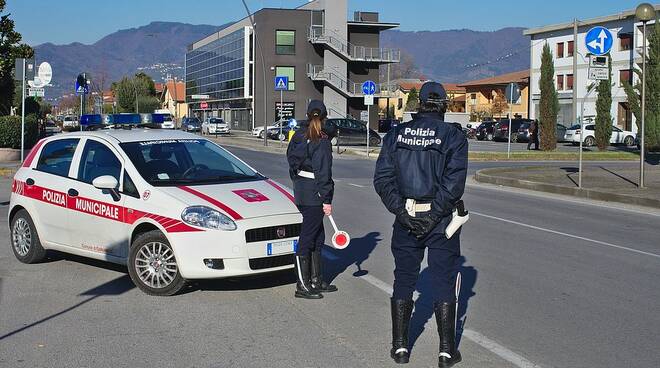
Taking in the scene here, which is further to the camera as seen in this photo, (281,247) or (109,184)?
(109,184)

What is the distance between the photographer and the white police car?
7516 millimetres

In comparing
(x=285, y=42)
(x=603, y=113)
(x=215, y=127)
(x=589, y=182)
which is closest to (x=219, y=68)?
(x=285, y=42)

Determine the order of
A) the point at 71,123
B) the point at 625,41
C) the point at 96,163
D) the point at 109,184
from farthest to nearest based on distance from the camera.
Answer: the point at 625,41 → the point at 71,123 → the point at 96,163 → the point at 109,184

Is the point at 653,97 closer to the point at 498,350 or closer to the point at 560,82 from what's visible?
the point at 560,82

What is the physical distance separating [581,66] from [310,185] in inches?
2419

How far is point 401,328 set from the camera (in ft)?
18.6

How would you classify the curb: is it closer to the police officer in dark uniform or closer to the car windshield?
the car windshield

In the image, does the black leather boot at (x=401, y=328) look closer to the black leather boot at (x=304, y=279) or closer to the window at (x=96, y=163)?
the black leather boot at (x=304, y=279)

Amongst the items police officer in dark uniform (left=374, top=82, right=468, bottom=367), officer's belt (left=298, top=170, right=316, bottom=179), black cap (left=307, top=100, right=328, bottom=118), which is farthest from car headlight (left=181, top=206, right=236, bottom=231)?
police officer in dark uniform (left=374, top=82, right=468, bottom=367)

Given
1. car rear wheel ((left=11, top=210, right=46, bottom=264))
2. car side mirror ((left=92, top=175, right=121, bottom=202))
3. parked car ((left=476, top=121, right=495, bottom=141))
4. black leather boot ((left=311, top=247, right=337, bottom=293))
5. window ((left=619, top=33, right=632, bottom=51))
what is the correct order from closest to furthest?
1. black leather boot ((left=311, top=247, right=337, bottom=293))
2. car side mirror ((left=92, top=175, right=121, bottom=202))
3. car rear wheel ((left=11, top=210, right=46, bottom=264))
4. parked car ((left=476, top=121, right=495, bottom=141))
5. window ((left=619, top=33, right=632, bottom=51))

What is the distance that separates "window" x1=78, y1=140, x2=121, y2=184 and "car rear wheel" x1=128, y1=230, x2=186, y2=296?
3.01 ft

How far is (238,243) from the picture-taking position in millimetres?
7484

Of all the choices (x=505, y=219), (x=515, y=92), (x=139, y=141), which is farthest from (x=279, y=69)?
(x=139, y=141)

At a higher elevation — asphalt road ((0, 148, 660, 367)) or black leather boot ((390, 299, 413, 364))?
black leather boot ((390, 299, 413, 364))
